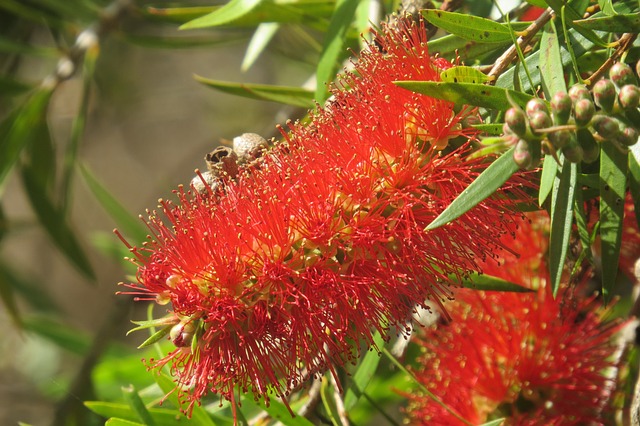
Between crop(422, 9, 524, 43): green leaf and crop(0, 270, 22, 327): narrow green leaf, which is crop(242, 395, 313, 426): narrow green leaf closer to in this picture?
crop(422, 9, 524, 43): green leaf

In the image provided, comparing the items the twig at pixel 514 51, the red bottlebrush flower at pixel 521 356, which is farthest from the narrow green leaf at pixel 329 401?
the twig at pixel 514 51

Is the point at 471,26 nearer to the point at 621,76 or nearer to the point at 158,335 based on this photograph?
the point at 621,76

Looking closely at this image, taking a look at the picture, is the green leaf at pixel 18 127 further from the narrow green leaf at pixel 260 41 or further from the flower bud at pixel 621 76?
the flower bud at pixel 621 76

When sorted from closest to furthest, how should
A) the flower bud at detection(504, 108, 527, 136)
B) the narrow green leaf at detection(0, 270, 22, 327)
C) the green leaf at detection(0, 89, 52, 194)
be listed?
the flower bud at detection(504, 108, 527, 136), the green leaf at detection(0, 89, 52, 194), the narrow green leaf at detection(0, 270, 22, 327)

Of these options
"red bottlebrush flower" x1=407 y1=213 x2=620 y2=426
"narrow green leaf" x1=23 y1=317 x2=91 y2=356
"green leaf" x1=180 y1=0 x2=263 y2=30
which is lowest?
"red bottlebrush flower" x1=407 y1=213 x2=620 y2=426

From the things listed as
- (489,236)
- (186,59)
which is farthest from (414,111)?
(186,59)

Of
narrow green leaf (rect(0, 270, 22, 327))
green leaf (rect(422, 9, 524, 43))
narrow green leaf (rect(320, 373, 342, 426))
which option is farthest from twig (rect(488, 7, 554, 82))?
narrow green leaf (rect(0, 270, 22, 327))
